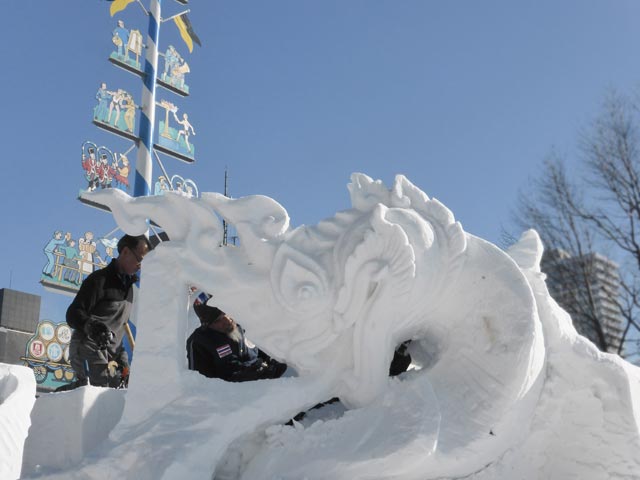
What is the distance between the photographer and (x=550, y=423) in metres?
1.73

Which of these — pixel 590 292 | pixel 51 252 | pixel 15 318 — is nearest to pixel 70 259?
pixel 51 252

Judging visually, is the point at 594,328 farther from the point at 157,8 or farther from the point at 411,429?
the point at 157,8

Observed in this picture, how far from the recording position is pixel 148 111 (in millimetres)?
10281

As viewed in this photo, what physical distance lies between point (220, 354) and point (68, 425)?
710 millimetres

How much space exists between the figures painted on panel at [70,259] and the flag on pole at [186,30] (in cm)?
385

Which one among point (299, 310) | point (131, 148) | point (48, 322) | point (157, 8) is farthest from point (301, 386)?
point (157, 8)

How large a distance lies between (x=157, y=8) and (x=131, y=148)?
2379 millimetres

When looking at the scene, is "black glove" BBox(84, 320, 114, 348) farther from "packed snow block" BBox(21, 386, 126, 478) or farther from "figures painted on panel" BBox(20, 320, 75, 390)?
"figures painted on panel" BBox(20, 320, 75, 390)

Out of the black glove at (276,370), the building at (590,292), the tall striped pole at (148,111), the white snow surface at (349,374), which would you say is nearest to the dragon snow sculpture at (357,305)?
the white snow surface at (349,374)

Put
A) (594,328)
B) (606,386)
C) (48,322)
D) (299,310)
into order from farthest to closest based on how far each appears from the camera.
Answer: (48,322)
(594,328)
(606,386)
(299,310)

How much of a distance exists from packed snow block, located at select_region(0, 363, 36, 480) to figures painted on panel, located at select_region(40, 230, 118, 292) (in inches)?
356

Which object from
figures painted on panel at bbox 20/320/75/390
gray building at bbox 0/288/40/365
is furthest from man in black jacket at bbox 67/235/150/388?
figures painted on panel at bbox 20/320/75/390

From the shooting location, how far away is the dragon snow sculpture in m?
1.56

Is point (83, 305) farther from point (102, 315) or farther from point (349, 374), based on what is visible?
point (349, 374)
